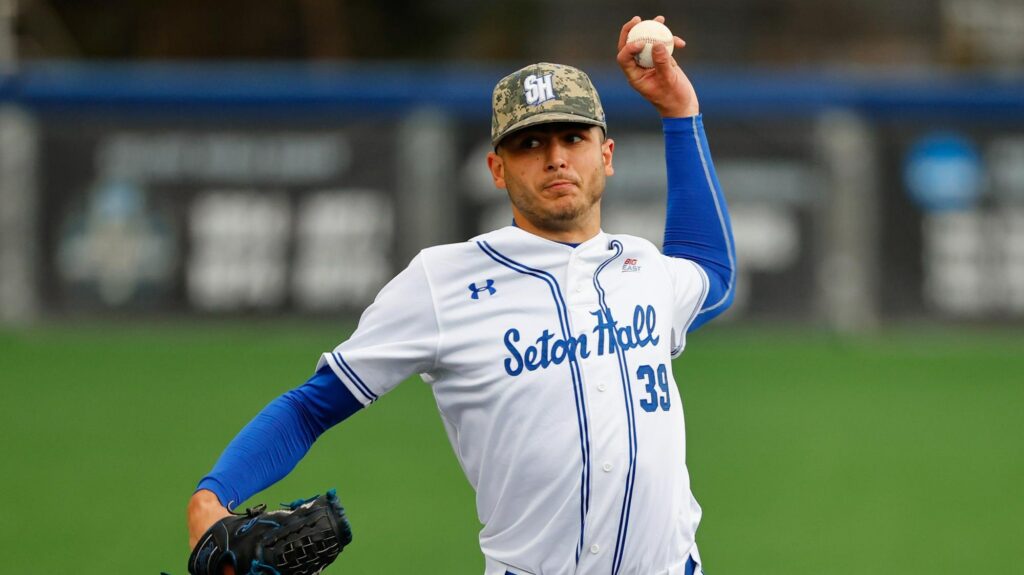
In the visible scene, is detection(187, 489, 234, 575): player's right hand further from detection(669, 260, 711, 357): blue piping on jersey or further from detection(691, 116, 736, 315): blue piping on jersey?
detection(691, 116, 736, 315): blue piping on jersey

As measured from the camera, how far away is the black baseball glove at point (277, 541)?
125 inches

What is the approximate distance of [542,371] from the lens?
3.52 meters

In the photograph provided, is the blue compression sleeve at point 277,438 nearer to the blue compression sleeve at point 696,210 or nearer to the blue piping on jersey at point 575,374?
the blue piping on jersey at point 575,374

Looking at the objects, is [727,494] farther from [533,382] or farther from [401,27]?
[401,27]

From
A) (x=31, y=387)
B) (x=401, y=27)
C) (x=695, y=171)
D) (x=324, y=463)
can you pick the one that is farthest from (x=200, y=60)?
(x=695, y=171)

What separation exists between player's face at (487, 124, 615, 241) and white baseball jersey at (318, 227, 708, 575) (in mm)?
74

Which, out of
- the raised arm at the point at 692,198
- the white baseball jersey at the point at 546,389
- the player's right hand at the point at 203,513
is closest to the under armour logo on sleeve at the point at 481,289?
the white baseball jersey at the point at 546,389

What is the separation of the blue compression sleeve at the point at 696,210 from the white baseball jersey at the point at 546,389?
1.43ft

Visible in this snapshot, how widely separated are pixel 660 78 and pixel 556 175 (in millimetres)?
613

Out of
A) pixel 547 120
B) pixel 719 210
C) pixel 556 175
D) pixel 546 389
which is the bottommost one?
pixel 546 389

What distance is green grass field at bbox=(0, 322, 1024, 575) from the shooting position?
7.06 m

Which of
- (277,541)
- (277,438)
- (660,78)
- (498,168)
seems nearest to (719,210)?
(660,78)

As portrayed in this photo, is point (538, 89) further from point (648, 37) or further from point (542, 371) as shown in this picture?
point (542, 371)

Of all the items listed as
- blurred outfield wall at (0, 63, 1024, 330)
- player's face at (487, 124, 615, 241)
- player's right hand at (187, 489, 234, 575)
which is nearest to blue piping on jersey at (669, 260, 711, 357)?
player's face at (487, 124, 615, 241)
